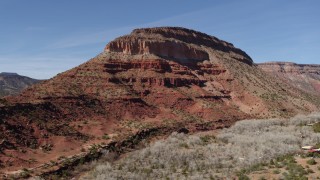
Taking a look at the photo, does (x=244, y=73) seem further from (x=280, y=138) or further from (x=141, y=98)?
(x=280, y=138)

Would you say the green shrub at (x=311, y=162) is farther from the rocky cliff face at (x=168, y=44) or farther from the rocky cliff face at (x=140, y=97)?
the rocky cliff face at (x=168, y=44)

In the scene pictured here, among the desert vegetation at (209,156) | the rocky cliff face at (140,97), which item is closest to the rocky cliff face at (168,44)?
the rocky cliff face at (140,97)

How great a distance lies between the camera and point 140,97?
75250 mm

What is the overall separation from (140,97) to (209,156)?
34617mm

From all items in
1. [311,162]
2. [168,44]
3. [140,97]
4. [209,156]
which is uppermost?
[168,44]

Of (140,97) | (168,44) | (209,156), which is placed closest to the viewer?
(209,156)

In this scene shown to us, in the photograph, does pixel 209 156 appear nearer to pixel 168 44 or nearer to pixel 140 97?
pixel 140 97

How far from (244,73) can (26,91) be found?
54.9m

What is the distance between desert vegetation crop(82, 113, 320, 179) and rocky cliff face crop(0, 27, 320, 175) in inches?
351

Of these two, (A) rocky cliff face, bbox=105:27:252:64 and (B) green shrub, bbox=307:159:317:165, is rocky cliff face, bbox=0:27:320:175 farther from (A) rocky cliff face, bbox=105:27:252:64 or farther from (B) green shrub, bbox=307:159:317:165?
(B) green shrub, bbox=307:159:317:165

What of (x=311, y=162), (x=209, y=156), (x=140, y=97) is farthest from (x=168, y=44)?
(x=311, y=162)

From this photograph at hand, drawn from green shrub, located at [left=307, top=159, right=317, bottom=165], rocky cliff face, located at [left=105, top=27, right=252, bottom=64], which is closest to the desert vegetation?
green shrub, located at [left=307, top=159, right=317, bottom=165]

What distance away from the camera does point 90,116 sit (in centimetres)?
6197

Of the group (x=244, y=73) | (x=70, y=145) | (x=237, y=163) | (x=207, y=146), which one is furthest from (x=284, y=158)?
(x=244, y=73)
